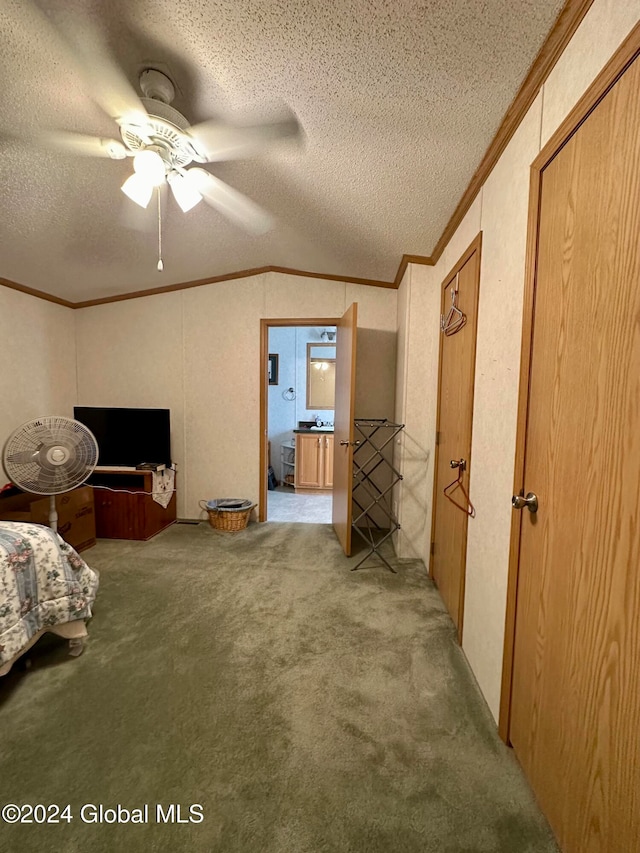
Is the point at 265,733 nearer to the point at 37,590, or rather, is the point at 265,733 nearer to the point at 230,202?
the point at 37,590

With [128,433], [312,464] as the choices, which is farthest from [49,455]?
[312,464]

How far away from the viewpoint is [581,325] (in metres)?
0.93

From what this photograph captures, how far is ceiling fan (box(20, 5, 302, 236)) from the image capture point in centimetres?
126

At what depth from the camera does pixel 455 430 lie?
202 cm

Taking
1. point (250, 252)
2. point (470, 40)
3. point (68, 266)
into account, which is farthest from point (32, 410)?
point (470, 40)

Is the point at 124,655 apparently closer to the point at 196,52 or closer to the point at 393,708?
the point at 393,708

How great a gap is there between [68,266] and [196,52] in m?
2.26

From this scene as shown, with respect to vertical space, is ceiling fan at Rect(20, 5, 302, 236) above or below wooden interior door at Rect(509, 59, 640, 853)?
above

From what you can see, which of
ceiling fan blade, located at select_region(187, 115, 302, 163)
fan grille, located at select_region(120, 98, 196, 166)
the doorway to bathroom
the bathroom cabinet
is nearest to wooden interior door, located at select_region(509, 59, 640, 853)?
ceiling fan blade, located at select_region(187, 115, 302, 163)

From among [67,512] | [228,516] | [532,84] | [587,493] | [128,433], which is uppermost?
[532,84]

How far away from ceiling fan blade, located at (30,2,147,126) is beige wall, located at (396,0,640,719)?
1.45 m

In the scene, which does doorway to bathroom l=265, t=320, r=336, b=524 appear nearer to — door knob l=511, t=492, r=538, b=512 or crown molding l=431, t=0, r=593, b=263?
crown molding l=431, t=0, r=593, b=263

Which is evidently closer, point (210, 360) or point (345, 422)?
point (345, 422)

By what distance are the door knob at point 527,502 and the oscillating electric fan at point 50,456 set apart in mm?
2446
